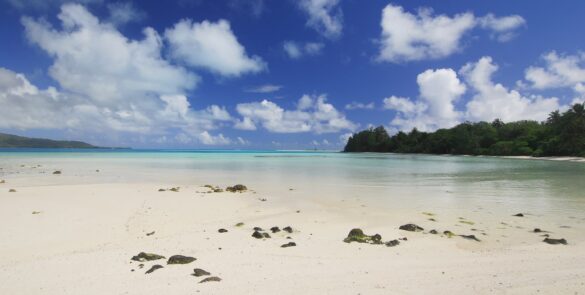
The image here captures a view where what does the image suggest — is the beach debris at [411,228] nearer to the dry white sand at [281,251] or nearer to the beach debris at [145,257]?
the dry white sand at [281,251]

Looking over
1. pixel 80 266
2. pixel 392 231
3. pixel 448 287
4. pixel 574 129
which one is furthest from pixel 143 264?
pixel 574 129

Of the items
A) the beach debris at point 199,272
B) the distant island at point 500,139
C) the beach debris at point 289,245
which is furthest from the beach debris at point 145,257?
the distant island at point 500,139

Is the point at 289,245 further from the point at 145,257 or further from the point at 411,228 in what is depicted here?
the point at 411,228

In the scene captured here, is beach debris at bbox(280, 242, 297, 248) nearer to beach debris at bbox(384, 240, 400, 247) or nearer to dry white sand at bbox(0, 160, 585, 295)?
dry white sand at bbox(0, 160, 585, 295)

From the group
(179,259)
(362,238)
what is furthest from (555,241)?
(179,259)

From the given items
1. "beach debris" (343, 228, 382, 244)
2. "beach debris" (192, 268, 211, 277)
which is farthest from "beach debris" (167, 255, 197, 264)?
"beach debris" (343, 228, 382, 244)

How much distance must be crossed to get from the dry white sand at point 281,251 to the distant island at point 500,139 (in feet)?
257

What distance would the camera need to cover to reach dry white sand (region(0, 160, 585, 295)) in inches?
236

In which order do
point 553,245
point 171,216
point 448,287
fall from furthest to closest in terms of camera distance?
point 171,216, point 553,245, point 448,287

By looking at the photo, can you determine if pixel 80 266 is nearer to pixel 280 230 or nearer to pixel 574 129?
pixel 280 230

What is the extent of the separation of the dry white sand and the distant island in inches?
3082

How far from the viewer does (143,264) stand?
695cm

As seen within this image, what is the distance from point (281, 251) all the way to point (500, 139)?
12186 cm

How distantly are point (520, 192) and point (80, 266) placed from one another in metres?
20.6
